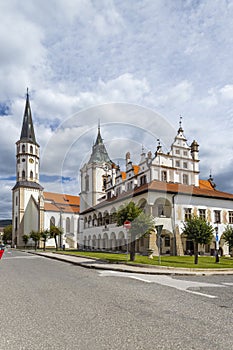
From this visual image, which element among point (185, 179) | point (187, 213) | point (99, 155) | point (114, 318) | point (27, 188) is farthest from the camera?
point (27, 188)

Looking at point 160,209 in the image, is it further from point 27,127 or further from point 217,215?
point 27,127

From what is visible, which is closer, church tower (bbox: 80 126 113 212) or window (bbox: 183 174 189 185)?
window (bbox: 183 174 189 185)

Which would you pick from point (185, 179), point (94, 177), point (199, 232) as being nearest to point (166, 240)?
point (185, 179)

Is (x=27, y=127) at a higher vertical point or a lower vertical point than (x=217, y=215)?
higher

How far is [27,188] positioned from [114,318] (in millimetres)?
96119

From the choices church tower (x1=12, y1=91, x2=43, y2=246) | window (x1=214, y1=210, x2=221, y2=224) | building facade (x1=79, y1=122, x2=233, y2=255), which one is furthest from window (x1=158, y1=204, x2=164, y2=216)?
church tower (x1=12, y1=91, x2=43, y2=246)

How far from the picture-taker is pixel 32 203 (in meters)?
99.4

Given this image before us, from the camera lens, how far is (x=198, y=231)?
25.2m

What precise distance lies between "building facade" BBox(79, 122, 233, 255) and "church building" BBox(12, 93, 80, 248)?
142 ft

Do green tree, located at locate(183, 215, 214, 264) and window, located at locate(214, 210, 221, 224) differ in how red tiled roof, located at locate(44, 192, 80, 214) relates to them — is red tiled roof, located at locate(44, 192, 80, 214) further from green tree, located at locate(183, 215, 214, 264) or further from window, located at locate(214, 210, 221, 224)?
green tree, located at locate(183, 215, 214, 264)

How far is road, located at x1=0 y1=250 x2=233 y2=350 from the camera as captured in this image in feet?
18.3

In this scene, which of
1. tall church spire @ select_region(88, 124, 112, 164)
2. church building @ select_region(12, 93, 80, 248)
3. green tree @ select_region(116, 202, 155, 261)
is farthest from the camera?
church building @ select_region(12, 93, 80, 248)

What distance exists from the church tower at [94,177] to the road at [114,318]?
214 feet

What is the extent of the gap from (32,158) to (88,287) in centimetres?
9809
